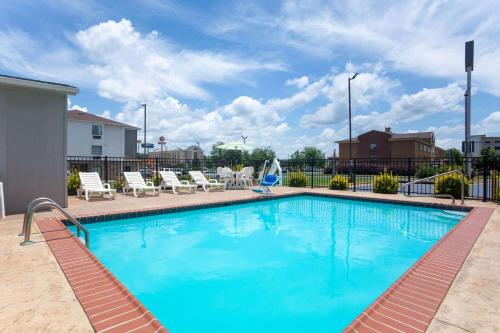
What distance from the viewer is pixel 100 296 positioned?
2.76 metres

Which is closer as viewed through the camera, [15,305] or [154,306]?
[15,305]

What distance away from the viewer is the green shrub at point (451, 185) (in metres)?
10.4

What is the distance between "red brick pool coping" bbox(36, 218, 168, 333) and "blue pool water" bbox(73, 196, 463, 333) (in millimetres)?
621

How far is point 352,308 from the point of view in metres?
3.48

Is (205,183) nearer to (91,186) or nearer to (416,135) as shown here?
(91,186)

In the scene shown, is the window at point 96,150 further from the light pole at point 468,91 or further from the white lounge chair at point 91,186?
the light pole at point 468,91

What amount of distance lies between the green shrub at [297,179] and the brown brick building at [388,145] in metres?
31.7

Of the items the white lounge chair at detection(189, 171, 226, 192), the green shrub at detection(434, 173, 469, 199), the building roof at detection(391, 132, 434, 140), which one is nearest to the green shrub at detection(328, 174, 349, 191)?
the green shrub at detection(434, 173, 469, 199)

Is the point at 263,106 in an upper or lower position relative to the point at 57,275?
upper

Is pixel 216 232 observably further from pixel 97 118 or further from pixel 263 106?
pixel 97 118

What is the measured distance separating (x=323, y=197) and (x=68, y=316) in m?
11.0

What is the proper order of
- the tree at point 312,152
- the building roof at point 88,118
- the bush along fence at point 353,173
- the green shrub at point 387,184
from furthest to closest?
the tree at point 312,152 → the building roof at point 88,118 → the green shrub at point 387,184 → the bush along fence at point 353,173

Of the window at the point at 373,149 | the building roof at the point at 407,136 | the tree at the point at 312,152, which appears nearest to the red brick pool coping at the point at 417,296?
the building roof at the point at 407,136

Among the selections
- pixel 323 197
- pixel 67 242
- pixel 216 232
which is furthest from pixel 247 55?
pixel 67 242
